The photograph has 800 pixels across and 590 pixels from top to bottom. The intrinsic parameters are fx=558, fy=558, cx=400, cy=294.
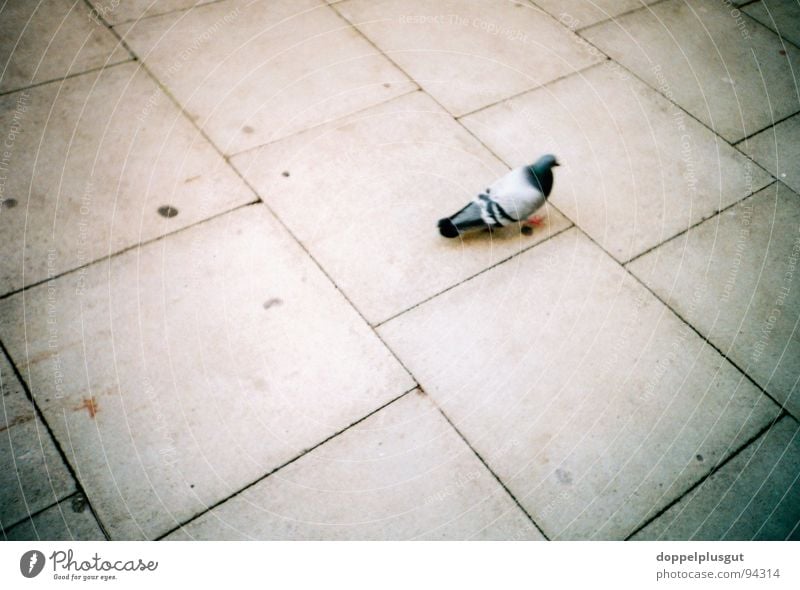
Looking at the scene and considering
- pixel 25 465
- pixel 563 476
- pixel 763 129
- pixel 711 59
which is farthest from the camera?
pixel 711 59

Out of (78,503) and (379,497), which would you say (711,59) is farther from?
(78,503)

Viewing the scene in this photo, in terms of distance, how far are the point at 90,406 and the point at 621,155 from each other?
3.26 m

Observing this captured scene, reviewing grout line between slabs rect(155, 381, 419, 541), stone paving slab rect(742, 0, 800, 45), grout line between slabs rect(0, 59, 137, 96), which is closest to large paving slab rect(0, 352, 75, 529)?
grout line between slabs rect(155, 381, 419, 541)

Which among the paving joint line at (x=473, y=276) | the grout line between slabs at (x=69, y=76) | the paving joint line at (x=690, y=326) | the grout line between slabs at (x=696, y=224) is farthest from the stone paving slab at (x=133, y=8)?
the grout line between slabs at (x=696, y=224)

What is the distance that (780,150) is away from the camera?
3641mm

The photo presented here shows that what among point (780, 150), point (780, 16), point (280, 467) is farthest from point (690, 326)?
point (780, 16)

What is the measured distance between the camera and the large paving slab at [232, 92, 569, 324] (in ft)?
9.53

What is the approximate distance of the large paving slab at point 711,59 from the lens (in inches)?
152

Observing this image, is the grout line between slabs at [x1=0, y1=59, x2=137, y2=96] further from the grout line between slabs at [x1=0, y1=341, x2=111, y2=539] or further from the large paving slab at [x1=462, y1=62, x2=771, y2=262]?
the large paving slab at [x1=462, y1=62, x2=771, y2=262]

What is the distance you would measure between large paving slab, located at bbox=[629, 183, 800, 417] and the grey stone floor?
16 millimetres

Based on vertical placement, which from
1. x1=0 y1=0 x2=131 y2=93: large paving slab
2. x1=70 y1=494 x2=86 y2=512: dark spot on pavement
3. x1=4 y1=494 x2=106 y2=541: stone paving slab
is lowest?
x1=4 y1=494 x2=106 y2=541: stone paving slab

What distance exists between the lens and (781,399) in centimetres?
261
